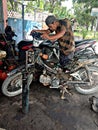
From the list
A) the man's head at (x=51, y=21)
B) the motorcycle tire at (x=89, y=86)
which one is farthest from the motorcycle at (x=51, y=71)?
the man's head at (x=51, y=21)

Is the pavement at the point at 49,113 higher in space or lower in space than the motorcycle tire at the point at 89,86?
lower

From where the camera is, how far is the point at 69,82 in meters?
3.33

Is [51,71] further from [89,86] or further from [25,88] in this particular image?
[89,86]

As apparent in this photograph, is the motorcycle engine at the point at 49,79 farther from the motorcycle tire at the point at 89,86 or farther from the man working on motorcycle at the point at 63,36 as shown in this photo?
the motorcycle tire at the point at 89,86

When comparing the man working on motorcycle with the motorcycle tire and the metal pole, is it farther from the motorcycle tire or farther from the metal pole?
the metal pole

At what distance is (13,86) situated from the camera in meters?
3.20

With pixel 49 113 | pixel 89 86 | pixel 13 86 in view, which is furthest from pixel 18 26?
pixel 49 113

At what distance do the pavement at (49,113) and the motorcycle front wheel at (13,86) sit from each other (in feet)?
0.36

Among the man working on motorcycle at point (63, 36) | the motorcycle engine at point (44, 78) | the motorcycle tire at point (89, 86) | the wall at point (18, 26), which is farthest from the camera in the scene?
the wall at point (18, 26)

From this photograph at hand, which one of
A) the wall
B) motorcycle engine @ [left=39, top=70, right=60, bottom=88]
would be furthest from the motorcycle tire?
the wall

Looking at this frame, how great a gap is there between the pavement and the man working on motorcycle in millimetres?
819

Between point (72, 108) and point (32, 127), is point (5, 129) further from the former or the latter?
point (72, 108)

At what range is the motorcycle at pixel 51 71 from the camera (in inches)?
120

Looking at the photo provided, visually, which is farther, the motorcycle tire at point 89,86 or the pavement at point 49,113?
the motorcycle tire at point 89,86
